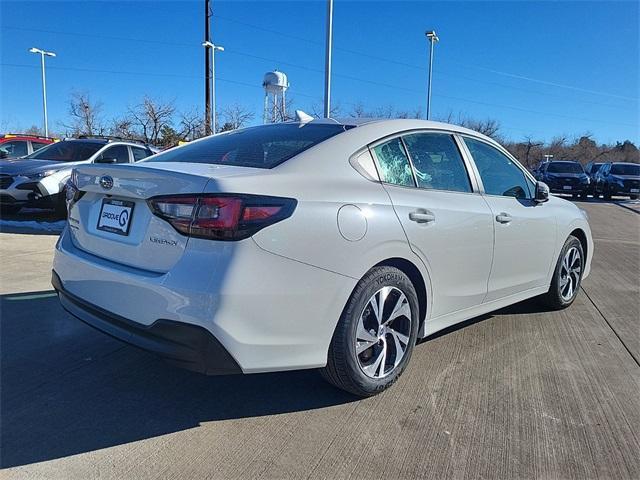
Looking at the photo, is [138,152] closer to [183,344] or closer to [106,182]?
[106,182]

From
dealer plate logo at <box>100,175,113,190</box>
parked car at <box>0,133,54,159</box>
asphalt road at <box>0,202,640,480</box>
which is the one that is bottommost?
asphalt road at <box>0,202,640,480</box>

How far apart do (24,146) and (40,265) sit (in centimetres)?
972

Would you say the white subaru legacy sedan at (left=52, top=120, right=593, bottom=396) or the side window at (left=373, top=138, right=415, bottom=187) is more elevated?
the side window at (left=373, top=138, right=415, bottom=187)

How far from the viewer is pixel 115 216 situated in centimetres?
277

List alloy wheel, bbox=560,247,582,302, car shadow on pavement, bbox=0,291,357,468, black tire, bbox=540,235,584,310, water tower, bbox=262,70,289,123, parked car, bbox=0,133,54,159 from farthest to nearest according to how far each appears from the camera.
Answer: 1. water tower, bbox=262,70,289,123
2. parked car, bbox=0,133,54,159
3. alloy wheel, bbox=560,247,582,302
4. black tire, bbox=540,235,584,310
5. car shadow on pavement, bbox=0,291,357,468

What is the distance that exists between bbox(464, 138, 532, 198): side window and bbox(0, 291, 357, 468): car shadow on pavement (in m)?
2.01

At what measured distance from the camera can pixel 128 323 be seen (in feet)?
8.48

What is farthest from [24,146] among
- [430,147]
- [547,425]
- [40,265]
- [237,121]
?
[237,121]

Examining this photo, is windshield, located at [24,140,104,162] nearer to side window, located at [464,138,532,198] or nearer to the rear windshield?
the rear windshield

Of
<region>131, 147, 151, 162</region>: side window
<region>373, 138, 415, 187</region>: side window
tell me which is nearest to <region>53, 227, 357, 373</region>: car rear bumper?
<region>373, 138, 415, 187</region>: side window

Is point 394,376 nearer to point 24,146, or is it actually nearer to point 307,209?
point 307,209

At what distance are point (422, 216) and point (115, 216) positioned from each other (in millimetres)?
1768

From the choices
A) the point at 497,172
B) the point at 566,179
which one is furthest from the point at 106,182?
the point at 566,179

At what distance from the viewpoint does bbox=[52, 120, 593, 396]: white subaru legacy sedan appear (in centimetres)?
238
